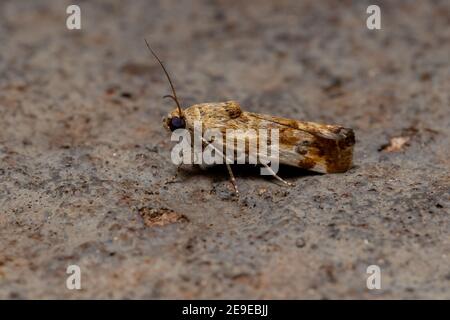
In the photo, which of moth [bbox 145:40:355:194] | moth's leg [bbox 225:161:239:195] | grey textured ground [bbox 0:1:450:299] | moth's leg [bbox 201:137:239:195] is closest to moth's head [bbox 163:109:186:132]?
moth [bbox 145:40:355:194]

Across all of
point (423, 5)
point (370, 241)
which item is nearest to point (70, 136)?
point (370, 241)

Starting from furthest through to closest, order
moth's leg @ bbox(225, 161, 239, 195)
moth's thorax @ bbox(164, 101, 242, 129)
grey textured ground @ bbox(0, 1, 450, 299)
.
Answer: moth's thorax @ bbox(164, 101, 242, 129), moth's leg @ bbox(225, 161, 239, 195), grey textured ground @ bbox(0, 1, 450, 299)

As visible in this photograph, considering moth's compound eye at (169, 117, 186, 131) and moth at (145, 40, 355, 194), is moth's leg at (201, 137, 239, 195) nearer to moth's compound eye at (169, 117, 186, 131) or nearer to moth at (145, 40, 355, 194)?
moth at (145, 40, 355, 194)

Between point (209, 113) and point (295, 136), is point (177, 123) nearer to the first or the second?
point (209, 113)

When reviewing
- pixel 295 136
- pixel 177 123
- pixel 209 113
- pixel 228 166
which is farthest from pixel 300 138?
pixel 177 123

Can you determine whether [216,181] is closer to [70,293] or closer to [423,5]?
[70,293]

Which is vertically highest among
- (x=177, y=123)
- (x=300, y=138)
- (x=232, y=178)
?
(x=177, y=123)

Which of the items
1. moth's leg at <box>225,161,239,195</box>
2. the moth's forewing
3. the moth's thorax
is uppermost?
the moth's thorax
